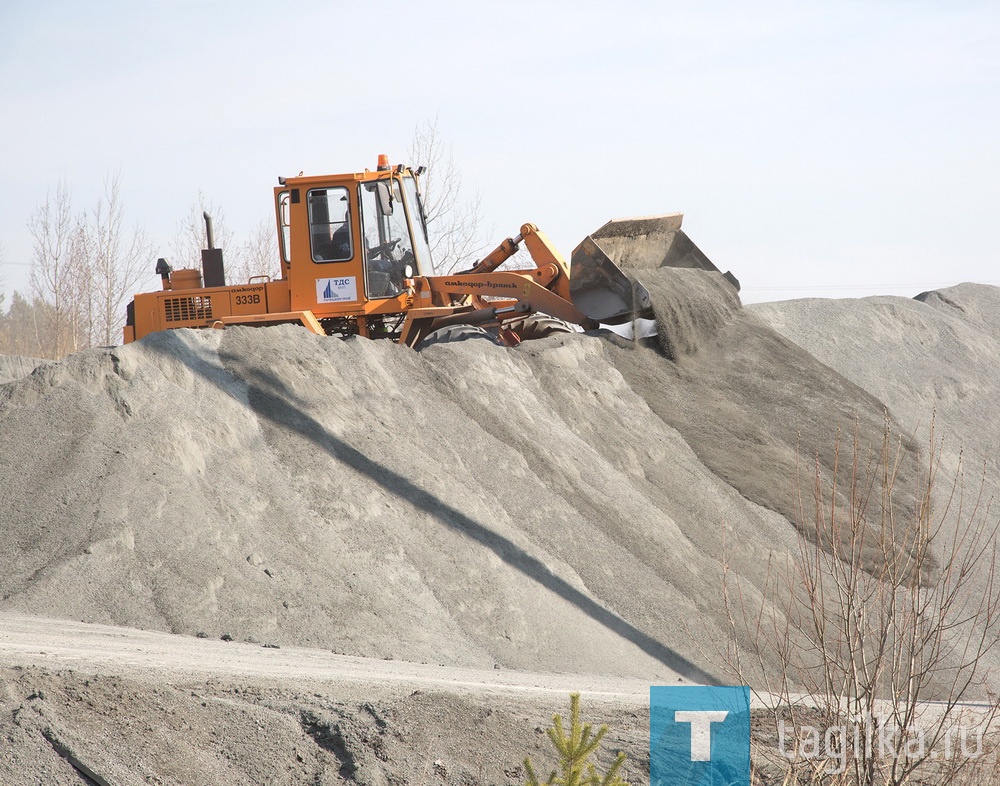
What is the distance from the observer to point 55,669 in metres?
4.71

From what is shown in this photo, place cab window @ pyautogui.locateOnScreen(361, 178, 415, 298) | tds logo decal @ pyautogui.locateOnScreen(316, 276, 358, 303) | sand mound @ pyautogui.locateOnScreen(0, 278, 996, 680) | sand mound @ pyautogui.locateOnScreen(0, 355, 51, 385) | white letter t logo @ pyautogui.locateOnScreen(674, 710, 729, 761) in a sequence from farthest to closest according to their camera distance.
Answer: sand mound @ pyautogui.locateOnScreen(0, 355, 51, 385) < tds logo decal @ pyautogui.locateOnScreen(316, 276, 358, 303) < cab window @ pyautogui.locateOnScreen(361, 178, 415, 298) < sand mound @ pyautogui.locateOnScreen(0, 278, 996, 680) < white letter t logo @ pyautogui.locateOnScreen(674, 710, 729, 761)

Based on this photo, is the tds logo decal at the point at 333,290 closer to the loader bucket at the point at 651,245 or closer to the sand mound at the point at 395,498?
the sand mound at the point at 395,498

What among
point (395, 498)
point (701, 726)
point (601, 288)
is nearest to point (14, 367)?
point (601, 288)

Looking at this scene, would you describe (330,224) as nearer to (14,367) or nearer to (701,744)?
(701,744)

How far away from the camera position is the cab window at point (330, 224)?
13070 mm

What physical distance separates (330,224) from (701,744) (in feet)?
31.2

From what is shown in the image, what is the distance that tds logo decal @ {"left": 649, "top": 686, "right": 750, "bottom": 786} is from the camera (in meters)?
5.13

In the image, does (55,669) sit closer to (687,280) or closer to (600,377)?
(600,377)

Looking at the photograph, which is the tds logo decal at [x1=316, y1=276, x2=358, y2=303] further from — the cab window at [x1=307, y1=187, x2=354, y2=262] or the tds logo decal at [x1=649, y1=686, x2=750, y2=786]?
the tds logo decal at [x1=649, y1=686, x2=750, y2=786]

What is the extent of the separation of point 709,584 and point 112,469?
570 centimetres

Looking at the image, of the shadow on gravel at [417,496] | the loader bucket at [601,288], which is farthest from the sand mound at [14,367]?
the loader bucket at [601,288]

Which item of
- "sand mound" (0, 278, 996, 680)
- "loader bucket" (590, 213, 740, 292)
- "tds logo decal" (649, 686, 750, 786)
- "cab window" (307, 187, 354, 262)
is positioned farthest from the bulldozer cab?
"tds logo decal" (649, 686, 750, 786)

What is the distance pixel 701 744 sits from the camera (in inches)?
215

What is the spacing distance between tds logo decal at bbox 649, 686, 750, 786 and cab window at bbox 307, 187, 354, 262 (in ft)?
28.1
